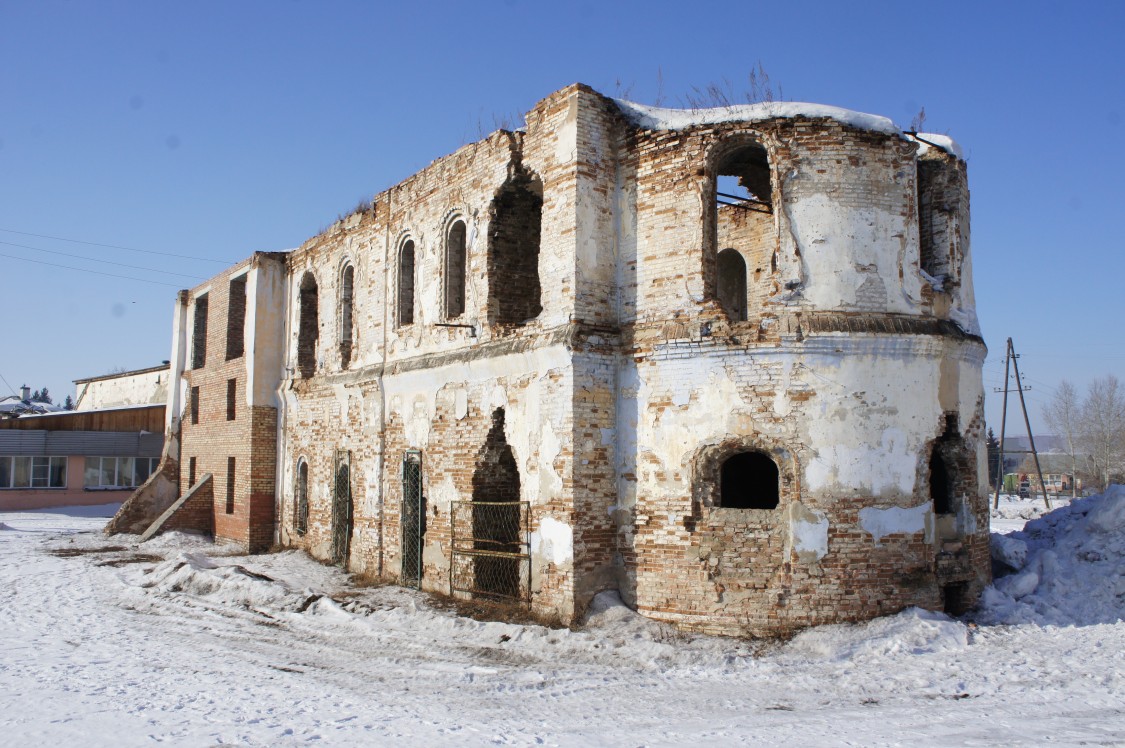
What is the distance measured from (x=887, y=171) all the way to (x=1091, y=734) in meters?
6.00

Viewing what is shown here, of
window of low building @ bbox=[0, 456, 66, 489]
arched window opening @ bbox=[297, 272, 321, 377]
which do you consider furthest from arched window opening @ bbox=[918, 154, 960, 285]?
window of low building @ bbox=[0, 456, 66, 489]

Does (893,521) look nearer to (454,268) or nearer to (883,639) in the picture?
(883,639)

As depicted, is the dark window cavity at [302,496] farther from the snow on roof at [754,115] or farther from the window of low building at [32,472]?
the window of low building at [32,472]

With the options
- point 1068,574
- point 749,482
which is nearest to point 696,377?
point 749,482

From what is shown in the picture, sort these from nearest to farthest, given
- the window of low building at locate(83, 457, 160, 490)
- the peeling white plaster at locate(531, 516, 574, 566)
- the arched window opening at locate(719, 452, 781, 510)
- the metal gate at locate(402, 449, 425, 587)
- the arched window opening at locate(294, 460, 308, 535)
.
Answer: the peeling white plaster at locate(531, 516, 574, 566) < the arched window opening at locate(719, 452, 781, 510) < the metal gate at locate(402, 449, 425, 587) < the arched window opening at locate(294, 460, 308, 535) < the window of low building at locate(83, 457, 160, 490)

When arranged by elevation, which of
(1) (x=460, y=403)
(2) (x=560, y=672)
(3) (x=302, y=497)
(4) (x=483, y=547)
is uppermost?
(1) (x=460, y=403)

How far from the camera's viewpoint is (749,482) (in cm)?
1209

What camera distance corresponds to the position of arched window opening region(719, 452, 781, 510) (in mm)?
12023

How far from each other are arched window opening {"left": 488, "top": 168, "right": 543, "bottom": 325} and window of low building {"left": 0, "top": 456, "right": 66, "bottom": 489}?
22.7 metres

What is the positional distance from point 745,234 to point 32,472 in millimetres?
25019

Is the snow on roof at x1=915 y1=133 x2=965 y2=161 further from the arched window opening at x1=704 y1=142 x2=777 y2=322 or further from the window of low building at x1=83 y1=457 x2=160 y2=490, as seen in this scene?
the window of low building at x1=83 y1=457 x2=160 y2=490

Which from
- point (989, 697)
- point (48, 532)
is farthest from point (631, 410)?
point (48, 532)

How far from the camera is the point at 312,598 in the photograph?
1169 cm

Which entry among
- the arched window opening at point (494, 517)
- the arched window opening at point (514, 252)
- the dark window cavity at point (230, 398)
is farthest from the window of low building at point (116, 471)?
the arched window opening at point (514, 252)
